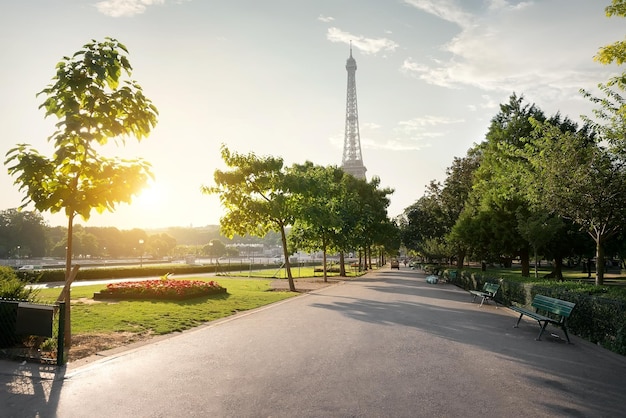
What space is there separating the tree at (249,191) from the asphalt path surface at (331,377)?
12.9 meters

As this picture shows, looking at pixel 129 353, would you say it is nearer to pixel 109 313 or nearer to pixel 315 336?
pixel 315 336

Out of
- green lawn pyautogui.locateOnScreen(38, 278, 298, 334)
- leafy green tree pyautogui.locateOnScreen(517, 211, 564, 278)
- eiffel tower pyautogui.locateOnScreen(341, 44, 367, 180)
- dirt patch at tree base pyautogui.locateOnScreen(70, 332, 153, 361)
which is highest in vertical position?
eiffel tower pyautogui.locateOnScreen(341, 44, 367, 180)

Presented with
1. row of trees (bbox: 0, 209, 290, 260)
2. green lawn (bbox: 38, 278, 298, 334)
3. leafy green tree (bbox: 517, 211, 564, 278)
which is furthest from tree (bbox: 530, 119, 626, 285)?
row of trees (bbox: 0, 209, 290, 260)

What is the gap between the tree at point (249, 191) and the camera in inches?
927

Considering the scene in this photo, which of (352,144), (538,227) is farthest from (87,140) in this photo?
(352,144)

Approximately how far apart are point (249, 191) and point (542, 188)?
14695 mm

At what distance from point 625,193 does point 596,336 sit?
664 cm

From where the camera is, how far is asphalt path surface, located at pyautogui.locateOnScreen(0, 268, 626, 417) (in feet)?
18.2

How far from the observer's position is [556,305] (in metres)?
11.0

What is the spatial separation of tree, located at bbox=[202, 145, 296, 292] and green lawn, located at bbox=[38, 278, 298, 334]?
6.17m

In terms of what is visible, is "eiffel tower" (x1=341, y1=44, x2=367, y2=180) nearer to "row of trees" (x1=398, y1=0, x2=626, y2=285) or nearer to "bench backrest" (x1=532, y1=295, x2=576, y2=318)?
"row of trees" (x1=398, y1=0, x2=626, y2=285)

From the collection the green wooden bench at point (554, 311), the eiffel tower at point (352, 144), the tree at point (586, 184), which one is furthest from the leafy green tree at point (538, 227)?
the eiffel tower at point (352, 144)

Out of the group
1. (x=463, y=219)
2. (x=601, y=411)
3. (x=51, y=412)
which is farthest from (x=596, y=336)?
(x=463, y=219)

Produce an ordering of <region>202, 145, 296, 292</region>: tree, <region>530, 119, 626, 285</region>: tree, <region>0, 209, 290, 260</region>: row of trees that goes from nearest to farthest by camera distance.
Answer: <region>530, 119, 626, 285</region>: tree → <region>202, 145, 296, 292</region>: tree → <region>0, 209, 290, 260</region>: row of trees
